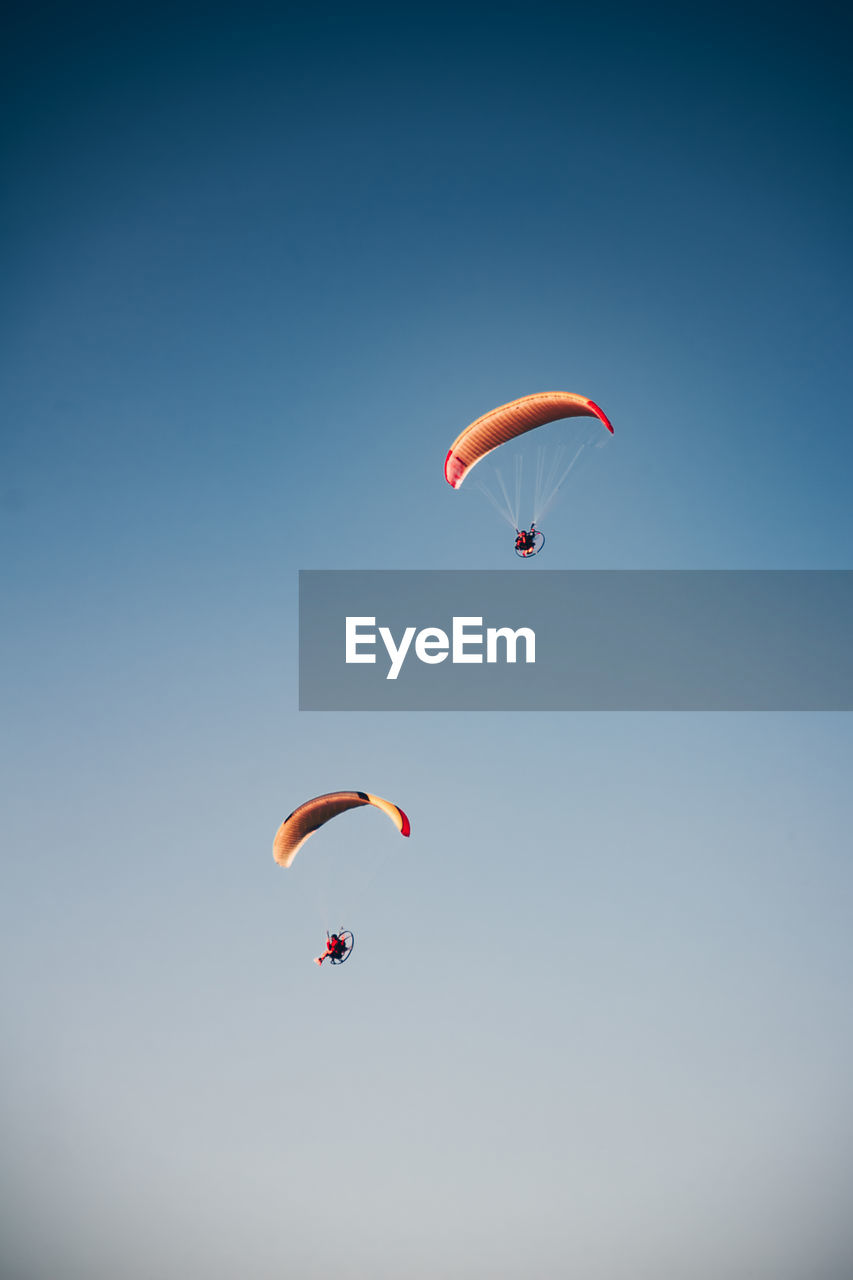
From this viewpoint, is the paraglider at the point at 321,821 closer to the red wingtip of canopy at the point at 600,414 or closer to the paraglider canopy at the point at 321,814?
the paraglider canopy at the point at 321,814

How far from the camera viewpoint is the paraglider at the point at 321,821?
20891 millimetres

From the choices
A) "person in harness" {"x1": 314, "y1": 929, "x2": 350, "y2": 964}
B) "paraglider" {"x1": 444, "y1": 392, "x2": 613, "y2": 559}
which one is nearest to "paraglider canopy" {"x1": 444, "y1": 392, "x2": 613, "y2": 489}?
"paraglider" {"x1": 444, "y1": 392, "x2": 613, "y2": 559}

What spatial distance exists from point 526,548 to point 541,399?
171 inches

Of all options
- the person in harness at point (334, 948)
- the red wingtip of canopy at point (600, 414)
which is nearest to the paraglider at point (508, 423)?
the red wingtip of canopy at point (600, 414)

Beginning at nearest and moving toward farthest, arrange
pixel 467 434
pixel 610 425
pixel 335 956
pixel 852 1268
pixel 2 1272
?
1. pixel 610 425
2. pixel 467 434
3. pixel 335 956
4. pixel 2 1272
5. pixel 852 1268

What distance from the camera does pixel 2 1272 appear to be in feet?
183

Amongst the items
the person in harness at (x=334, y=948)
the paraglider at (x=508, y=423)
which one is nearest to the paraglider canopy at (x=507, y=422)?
the paraglider at (x=508, y=423)

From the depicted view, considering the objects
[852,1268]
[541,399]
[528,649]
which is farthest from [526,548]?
[852,1268]

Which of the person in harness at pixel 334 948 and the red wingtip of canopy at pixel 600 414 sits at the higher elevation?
the red wingtip of canopy at pixel 600 414

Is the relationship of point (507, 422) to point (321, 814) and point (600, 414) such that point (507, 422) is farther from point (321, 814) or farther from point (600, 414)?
point (321, 814)

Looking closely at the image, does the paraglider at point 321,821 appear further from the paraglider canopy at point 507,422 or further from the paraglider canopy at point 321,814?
the paraglider canopy at point 507,422

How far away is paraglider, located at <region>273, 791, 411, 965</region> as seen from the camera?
68.5 ft

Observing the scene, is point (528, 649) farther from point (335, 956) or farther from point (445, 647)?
point (335, 956)

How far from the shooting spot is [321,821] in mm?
21734
